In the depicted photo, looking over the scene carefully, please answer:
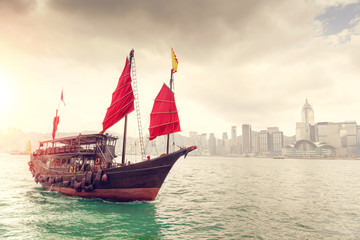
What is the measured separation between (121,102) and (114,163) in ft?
20.4

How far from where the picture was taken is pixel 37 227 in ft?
37.9

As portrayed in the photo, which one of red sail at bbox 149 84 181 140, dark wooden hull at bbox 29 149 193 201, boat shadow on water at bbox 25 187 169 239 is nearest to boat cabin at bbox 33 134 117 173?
dark wooden hull at bbox 29 149 193 201

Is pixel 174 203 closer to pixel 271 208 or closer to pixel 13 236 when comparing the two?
pixel 271 208

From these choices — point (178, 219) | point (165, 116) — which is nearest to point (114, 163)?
point (165, 116)

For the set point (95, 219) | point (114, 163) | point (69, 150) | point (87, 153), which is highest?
point (69, 150)

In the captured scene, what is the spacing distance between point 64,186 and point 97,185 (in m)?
4.53

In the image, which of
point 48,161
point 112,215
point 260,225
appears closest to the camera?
point 260,225

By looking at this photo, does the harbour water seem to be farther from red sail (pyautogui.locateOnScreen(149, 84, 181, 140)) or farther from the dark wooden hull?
red sail (pyautogui.locateOnScreen(149, 84, 181, 140))

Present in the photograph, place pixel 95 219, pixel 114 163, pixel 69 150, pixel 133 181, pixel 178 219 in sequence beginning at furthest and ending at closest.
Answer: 1. pixel 69 150
2. pixel 114 163
3. pixel 133 181
4. pixel 178 219
5. pixel 95 219

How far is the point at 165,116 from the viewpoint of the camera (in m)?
19.6

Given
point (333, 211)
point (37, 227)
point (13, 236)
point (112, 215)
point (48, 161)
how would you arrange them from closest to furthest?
point (13, 236)
point (37, 227)
point (112, 215)
point (333, 211)
point (48, 161)

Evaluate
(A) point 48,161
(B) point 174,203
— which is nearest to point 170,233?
(B) point 174,203

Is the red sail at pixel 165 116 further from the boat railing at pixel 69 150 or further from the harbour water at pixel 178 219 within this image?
the harbour water at pixel 178 219

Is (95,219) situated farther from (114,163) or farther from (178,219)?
(114,163)
